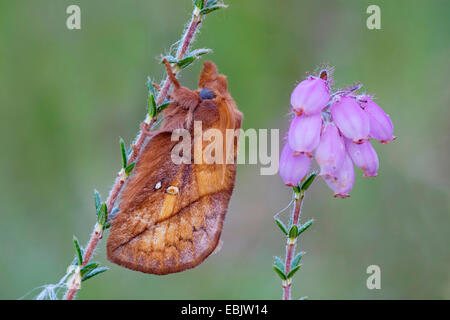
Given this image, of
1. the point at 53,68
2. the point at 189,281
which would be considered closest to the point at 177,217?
the point at 189,281

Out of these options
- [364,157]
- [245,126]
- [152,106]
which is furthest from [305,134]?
[245,126]

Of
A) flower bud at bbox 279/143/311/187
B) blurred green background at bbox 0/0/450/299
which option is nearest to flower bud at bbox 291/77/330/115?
flower bud at bbox 279/143/311/187

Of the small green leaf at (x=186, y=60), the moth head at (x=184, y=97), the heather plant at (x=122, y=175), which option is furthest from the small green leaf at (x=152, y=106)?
the moth head at (x=184, y=97)

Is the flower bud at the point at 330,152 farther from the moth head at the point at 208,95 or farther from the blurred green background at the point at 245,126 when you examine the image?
the blurred green background at the point at 245,126

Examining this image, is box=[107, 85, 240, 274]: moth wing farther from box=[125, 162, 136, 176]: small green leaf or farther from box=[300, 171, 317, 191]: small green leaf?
box=[300, 171, 317, 191]: small green leaf
